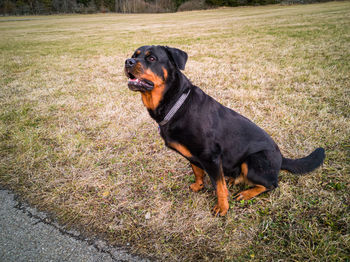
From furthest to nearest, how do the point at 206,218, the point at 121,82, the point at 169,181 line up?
the point at 121,82, the point at 169,181, the point at 206,218

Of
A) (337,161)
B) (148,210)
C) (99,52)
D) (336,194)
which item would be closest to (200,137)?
(148,210)

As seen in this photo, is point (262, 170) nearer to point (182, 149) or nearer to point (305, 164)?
point (305, 164)

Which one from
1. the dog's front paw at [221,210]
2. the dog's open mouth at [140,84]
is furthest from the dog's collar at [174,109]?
the dog's front paw at [221,210]

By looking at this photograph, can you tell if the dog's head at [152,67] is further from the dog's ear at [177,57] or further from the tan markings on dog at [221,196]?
the tan markings on dog at [221,196]

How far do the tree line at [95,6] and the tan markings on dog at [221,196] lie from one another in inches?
2727

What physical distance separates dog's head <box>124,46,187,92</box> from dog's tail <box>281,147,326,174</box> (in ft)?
6.12

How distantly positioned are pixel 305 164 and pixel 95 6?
90.6 m

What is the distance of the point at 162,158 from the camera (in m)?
3.30

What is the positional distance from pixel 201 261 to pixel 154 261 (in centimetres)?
46

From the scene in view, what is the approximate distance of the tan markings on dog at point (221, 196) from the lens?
224 centimetres

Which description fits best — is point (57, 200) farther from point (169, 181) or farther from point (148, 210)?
point (169, 181)

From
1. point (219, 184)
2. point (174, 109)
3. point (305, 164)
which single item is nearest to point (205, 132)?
point (174, 109)

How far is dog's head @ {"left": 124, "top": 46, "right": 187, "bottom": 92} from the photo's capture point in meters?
2.29

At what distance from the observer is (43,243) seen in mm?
2068
